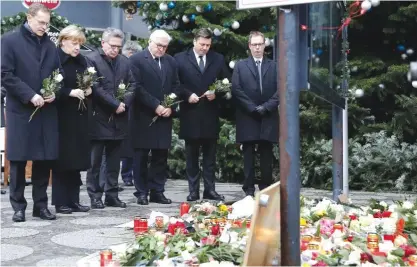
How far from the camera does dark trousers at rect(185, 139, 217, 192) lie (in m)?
7.93

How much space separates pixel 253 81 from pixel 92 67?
1.90 metres

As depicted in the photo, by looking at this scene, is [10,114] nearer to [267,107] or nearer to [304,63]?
[267,107]

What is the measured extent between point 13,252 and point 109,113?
9.57 ft

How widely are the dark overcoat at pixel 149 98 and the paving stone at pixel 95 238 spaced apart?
7.07ft

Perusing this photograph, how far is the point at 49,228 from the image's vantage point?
569cm

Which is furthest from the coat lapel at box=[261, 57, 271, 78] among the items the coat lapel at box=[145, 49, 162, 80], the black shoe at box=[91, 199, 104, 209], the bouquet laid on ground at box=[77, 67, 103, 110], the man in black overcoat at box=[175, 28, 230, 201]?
the black shoe at box=[91, 199, 104, 209]

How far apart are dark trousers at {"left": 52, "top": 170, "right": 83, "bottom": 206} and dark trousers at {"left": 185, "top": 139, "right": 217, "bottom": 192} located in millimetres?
1491

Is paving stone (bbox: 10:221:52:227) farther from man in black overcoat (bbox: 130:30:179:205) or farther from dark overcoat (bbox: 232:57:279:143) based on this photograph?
dark overcoat (bbox: 232:57:279:143)

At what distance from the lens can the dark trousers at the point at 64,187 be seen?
6.75 meters

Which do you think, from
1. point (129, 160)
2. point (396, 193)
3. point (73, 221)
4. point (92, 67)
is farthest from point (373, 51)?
point (73, 221)

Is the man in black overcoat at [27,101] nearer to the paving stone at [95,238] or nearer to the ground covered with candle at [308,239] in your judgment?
the paving stone at [95,238]

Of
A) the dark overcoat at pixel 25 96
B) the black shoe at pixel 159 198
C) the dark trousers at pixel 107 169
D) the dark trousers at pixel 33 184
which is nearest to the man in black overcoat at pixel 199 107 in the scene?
the black shoe at pixel 159 198

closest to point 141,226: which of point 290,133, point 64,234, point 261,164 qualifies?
point 64,234

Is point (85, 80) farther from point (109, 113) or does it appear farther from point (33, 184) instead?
point (33, 184)
